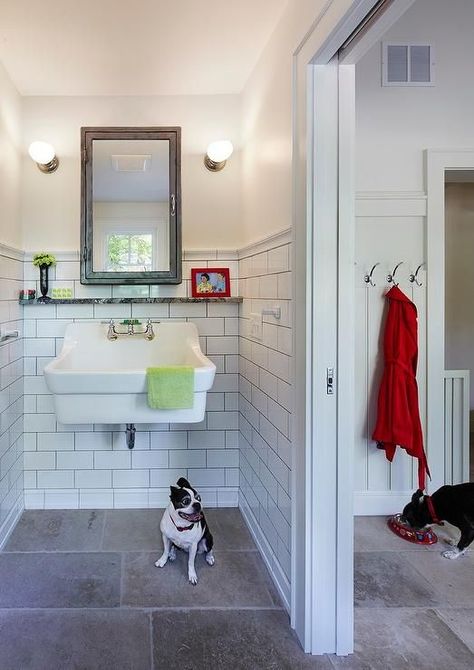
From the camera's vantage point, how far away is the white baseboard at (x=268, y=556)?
66.2 inches

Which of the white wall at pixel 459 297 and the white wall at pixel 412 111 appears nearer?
the white wall at pixel 412 111

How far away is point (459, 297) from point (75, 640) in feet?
12.3

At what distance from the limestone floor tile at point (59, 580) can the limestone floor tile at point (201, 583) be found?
7 centimetres

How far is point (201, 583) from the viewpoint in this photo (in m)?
1.84

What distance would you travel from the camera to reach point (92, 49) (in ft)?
6.56

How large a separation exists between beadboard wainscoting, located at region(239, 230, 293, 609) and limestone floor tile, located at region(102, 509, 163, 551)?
49cm

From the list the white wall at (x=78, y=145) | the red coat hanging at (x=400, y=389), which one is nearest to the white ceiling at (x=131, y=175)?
the white wall at (x=78, y=145)

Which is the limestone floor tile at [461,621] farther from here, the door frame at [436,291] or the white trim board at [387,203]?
the white trim board at [387,203]

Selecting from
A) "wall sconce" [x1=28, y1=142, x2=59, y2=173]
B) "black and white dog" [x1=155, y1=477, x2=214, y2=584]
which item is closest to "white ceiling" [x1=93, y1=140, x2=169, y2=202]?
"wall sconce" [x1=28, y1=142, x2=59, y2=173]

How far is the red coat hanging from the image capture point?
2.23 m

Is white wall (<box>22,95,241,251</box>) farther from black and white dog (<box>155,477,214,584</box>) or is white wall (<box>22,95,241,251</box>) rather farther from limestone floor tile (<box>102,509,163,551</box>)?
limestone floor tile (<box>102,509,163,551</box>)

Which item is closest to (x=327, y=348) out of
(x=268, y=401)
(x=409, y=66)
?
(x=268, y=401)

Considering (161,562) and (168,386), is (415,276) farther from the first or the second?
(161,562)

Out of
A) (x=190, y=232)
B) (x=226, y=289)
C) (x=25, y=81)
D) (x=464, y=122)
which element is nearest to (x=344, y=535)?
(x=226, y=289)
